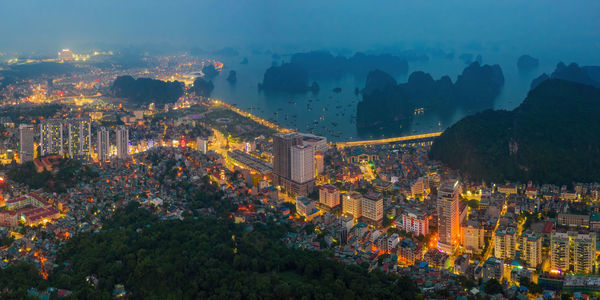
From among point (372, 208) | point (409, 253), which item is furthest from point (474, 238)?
point (372, 208)

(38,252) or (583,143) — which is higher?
(583,143)

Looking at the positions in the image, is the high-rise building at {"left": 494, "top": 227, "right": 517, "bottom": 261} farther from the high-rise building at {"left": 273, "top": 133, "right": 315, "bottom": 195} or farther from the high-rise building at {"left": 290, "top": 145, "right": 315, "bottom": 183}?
the high-rise building at {"left": 290, "top": 145, "right": 315, "bottom": 183}

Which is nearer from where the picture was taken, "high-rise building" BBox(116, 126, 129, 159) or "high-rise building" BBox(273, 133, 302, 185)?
"high-rise building" BBox(273, 133, 302, 185)

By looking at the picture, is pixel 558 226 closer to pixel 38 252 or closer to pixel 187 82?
pixel 38 252

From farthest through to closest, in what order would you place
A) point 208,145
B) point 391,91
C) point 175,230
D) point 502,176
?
1. point 391,91
2. point 208,145
3. point 502,176
4. point 175,230

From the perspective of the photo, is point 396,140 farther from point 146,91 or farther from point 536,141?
point 146,91

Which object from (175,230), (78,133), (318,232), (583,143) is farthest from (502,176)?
(78,133)

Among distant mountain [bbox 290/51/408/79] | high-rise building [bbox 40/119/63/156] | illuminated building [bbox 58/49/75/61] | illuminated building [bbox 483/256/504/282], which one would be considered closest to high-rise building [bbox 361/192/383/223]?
illuminated building [bbox 483/256/504/282]
